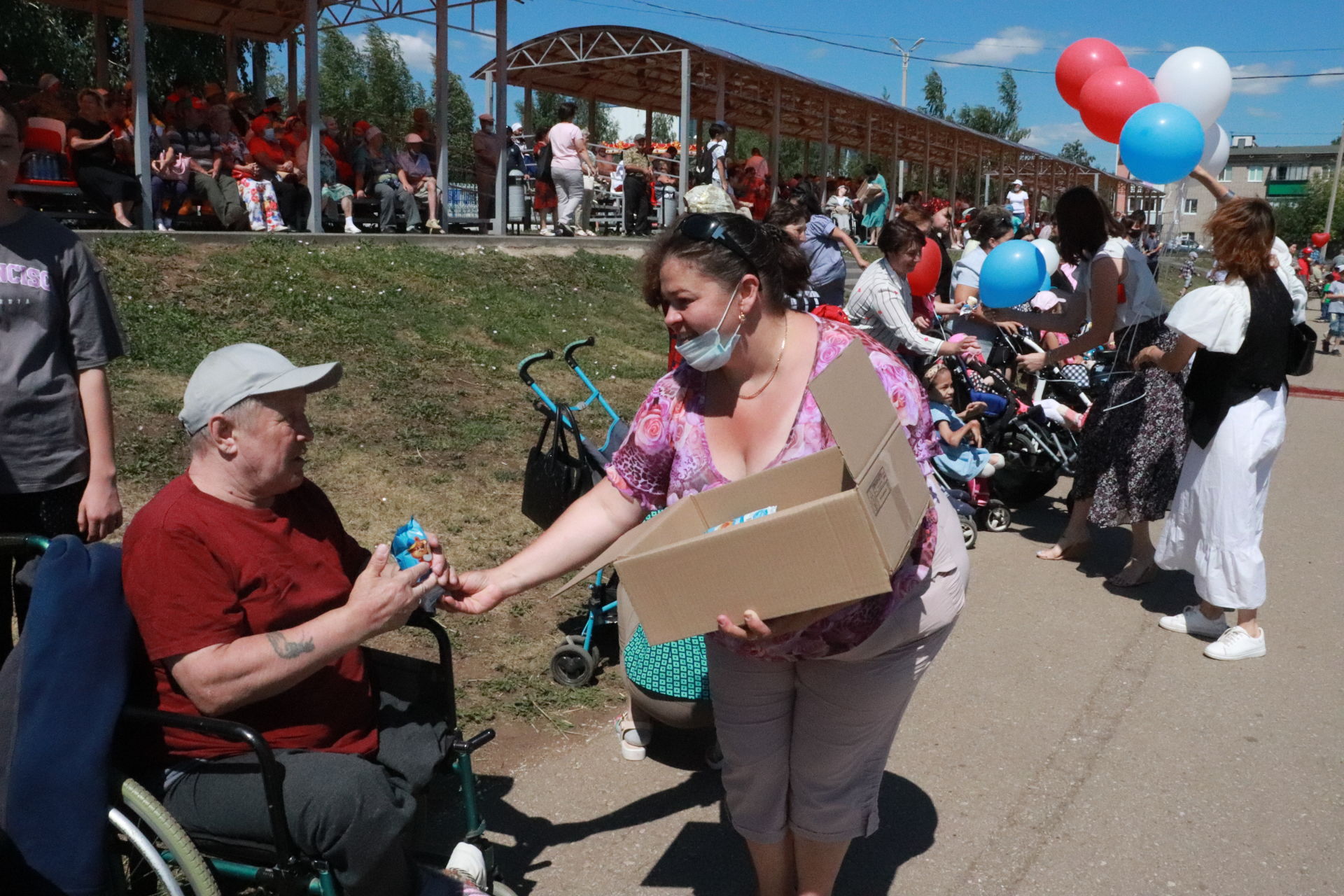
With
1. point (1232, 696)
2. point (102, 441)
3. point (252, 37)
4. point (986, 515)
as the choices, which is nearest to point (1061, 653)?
point (1232, 696)

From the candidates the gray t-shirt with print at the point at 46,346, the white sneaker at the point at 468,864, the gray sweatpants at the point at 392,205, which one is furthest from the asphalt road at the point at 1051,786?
the gray sweatpants at the point at 392,205

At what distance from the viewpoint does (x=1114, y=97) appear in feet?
20.8

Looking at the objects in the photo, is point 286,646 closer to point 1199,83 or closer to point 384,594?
point 384,594

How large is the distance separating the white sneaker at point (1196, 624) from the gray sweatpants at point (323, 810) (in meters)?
4.16

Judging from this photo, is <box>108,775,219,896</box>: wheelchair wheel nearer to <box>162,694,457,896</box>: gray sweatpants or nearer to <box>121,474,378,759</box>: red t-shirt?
<box>162,694,457,896</box>: gray sweatpants

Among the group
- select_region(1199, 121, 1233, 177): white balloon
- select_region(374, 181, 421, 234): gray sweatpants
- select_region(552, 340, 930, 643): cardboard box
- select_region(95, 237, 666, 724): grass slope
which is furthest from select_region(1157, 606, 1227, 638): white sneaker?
select_region(374, 181, 421, 234): gray sweatpants

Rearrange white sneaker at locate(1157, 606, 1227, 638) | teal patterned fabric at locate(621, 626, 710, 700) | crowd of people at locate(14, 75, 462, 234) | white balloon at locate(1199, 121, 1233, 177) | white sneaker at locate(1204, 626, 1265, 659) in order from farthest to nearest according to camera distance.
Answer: crowd of people at locate(14, 75, 462, 234) → white balloon at locate(1199, 121, 1233, 177) → white sneaker at locate(1157, 606, 1227, 638) → white sneaker at locate(1204, 626, 1265, 659) → teal patterned fabric at locate(621, 626, 710, 700)

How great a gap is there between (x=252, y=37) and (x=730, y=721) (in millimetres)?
16579

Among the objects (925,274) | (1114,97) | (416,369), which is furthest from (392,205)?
(1114,97)

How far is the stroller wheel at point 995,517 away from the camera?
7.25m

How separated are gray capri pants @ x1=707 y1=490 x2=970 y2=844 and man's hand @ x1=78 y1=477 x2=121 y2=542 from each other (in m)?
1.76

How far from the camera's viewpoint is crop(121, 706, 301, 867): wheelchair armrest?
86.1 inches

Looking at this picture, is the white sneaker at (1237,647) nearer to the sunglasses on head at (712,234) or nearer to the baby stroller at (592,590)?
the baby stroller at (592,590)

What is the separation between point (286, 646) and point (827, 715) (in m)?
1.27
